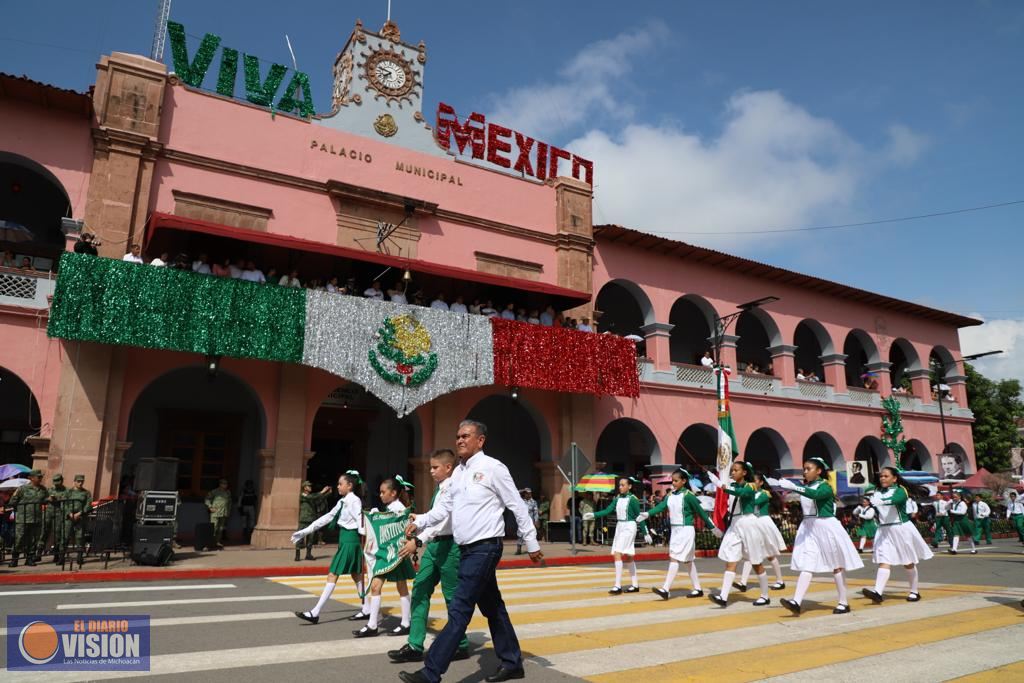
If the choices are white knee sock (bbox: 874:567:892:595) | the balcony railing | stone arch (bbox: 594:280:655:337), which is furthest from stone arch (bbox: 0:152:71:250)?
white knee sock (bbox: 874:567:892:595)

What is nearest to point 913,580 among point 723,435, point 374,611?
point 374,611

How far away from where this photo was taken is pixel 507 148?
22109mm

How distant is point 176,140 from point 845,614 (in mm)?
16788

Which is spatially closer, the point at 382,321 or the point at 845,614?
the point at 845,614

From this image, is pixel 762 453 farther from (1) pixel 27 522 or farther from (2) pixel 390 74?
(1) pixel 27 522

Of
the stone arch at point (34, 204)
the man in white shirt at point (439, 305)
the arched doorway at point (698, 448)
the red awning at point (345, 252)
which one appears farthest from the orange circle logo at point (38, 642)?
the arched doorway at point (698, 448)

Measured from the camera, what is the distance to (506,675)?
5148 mm

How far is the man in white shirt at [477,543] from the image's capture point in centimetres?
496

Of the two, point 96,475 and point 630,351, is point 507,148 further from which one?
point 96,475

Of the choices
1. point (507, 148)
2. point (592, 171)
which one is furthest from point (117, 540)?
Answer: point (592, 171)

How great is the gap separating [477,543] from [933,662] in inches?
148

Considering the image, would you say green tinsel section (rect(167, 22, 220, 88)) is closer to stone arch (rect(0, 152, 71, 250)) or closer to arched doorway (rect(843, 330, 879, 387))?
stone arch (rect(0, 152, 71, 250))

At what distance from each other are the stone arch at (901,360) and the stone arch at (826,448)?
553 cm

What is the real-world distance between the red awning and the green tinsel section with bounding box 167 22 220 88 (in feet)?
12.9
